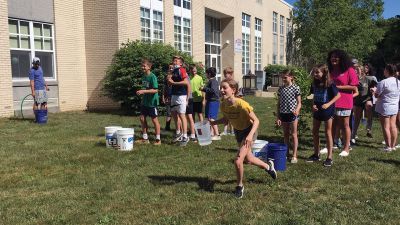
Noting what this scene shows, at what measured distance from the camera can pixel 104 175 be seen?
6.32 meters

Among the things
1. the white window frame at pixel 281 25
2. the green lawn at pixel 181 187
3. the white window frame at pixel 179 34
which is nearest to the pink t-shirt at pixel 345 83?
the green lawn at pixel 181 187

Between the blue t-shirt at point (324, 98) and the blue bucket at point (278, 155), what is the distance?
1.02 m

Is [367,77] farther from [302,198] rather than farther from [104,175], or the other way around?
[104,175]

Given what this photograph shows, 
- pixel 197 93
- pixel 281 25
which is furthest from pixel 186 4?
pixel 281 25

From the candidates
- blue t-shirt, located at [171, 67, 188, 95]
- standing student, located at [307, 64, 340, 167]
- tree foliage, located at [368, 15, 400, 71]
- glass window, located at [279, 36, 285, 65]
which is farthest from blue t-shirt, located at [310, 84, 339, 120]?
tree foliage, located at [368, 15, 400, 71]

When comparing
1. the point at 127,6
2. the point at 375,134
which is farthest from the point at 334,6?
the point at 375,134

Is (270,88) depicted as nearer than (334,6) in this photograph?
Yes

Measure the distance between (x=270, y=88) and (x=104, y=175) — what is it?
1066 inches

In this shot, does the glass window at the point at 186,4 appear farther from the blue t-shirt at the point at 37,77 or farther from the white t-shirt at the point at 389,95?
the white t-shirt at the point at 389,95

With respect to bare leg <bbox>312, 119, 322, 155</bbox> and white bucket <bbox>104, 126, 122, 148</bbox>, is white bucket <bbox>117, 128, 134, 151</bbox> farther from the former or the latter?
bare leg <bbox>312, 119, 322, 155</bbox>

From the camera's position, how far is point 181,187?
5664 mm

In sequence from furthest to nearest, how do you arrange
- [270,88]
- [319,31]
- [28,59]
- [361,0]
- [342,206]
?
[361,0] < [319,31] < [270,88] < [28,59] < [342,206]

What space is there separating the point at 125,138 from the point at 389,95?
16.8ft

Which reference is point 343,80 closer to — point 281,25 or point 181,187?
point 181,187
